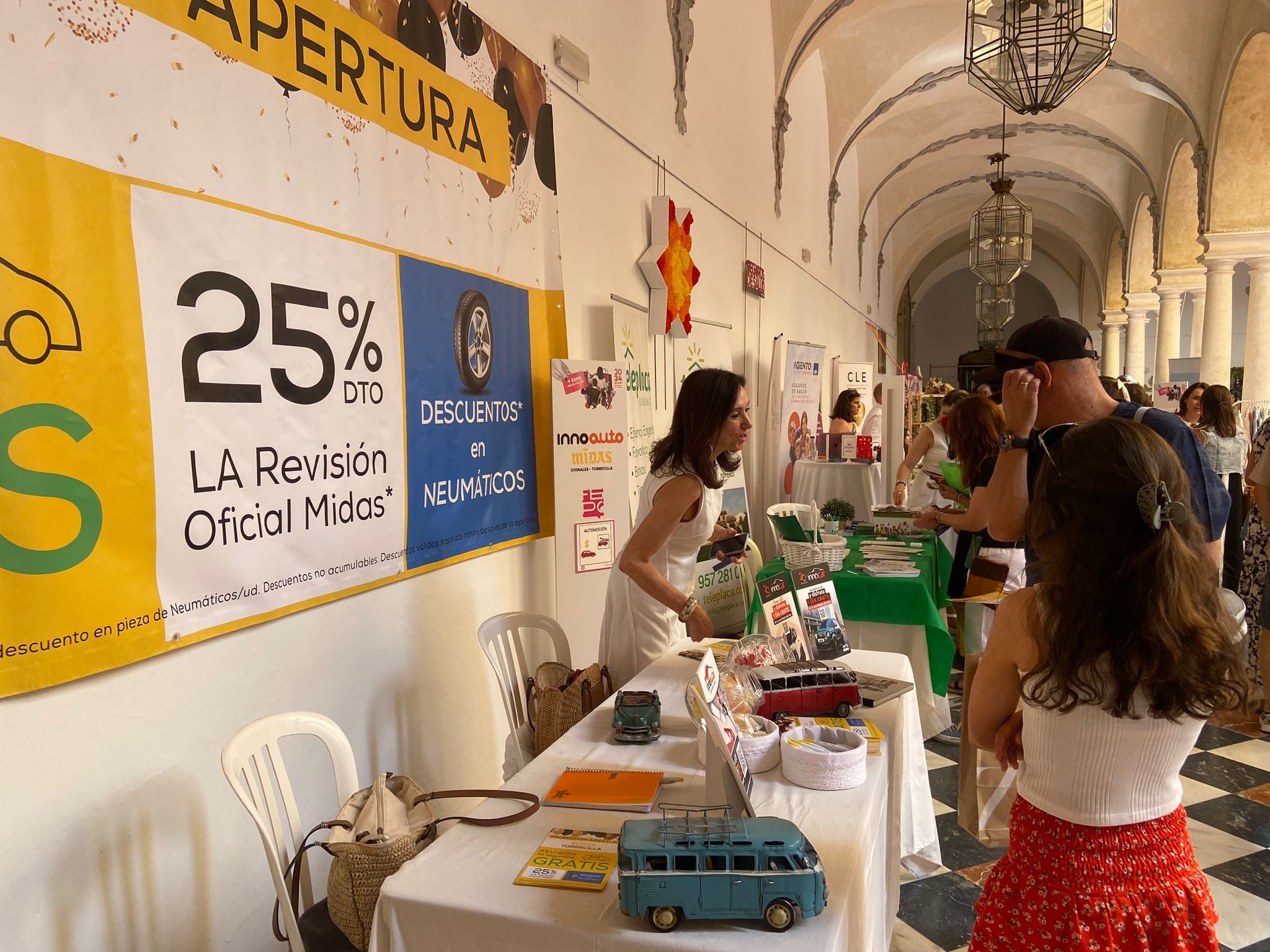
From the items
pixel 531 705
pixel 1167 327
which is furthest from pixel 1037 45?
pixel 1167 327

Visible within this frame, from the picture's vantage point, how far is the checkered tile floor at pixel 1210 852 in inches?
98.2

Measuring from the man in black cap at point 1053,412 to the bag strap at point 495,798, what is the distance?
1.28 m

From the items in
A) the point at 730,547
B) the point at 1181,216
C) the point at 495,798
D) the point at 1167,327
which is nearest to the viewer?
the point at 495,798

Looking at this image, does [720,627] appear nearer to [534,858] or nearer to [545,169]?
[545,169]

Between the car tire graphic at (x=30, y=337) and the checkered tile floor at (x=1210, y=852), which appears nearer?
the car tire graphic at (x=30, y=337)

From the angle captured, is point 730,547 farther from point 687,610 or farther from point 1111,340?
point 1111,340

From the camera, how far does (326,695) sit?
2.30 meters

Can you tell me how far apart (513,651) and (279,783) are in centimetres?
97

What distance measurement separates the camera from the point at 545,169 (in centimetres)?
330

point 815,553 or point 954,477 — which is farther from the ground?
point 954,477

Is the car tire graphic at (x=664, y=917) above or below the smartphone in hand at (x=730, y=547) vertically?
below

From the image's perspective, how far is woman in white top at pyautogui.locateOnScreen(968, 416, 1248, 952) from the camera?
1259 mm

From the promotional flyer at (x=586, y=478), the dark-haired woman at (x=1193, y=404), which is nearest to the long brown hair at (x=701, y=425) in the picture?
the promotional flyer at (x=586, y=478)

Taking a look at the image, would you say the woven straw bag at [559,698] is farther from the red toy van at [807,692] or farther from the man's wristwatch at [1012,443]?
the man's wristwatch at [1012,443]
